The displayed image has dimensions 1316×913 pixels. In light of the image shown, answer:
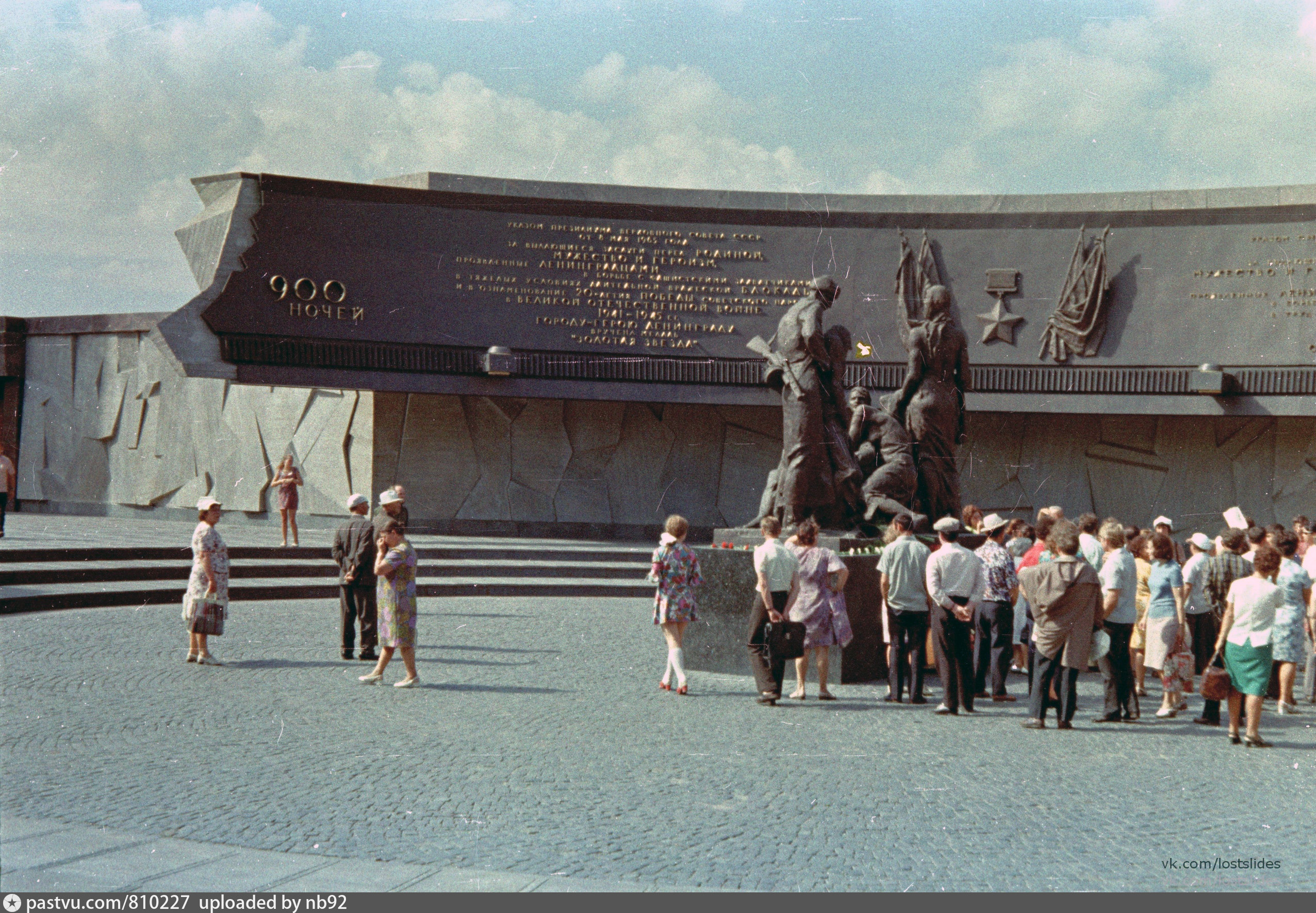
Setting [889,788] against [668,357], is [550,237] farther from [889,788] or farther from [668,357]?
[889,788]

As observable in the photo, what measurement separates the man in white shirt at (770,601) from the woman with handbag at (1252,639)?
2939 millimetres

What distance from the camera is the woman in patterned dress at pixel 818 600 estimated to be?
938cm

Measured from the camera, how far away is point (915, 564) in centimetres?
927

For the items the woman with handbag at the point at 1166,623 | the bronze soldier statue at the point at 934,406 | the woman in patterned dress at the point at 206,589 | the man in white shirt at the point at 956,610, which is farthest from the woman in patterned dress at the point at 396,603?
the woman with handbag at the point at 1166,623

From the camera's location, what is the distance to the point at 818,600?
9.41 metres

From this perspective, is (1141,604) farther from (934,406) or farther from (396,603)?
(396,603)

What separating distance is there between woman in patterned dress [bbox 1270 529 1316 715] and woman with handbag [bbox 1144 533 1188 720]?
26.9 inches

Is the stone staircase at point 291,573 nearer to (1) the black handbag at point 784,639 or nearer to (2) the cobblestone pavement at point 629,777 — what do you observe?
(2) the cobblestone pavement at point 629,777

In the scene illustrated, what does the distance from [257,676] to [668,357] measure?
1196 centimetres

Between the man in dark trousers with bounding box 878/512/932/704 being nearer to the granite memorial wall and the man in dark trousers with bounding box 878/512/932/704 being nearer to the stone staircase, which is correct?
the stone staircase

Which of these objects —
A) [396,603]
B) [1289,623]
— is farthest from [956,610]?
[396,603]

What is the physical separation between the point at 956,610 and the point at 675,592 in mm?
2108

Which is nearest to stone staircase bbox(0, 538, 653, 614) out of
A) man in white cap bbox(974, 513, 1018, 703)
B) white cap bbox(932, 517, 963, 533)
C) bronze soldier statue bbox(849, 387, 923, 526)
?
bronze soldier statue bbox(849, 387, 923, 526)

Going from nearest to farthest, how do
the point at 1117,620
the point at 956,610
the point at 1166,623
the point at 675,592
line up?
the point at 956,610 → the point at 1117,620 → the point at 675,592 → the point at 1166,623
